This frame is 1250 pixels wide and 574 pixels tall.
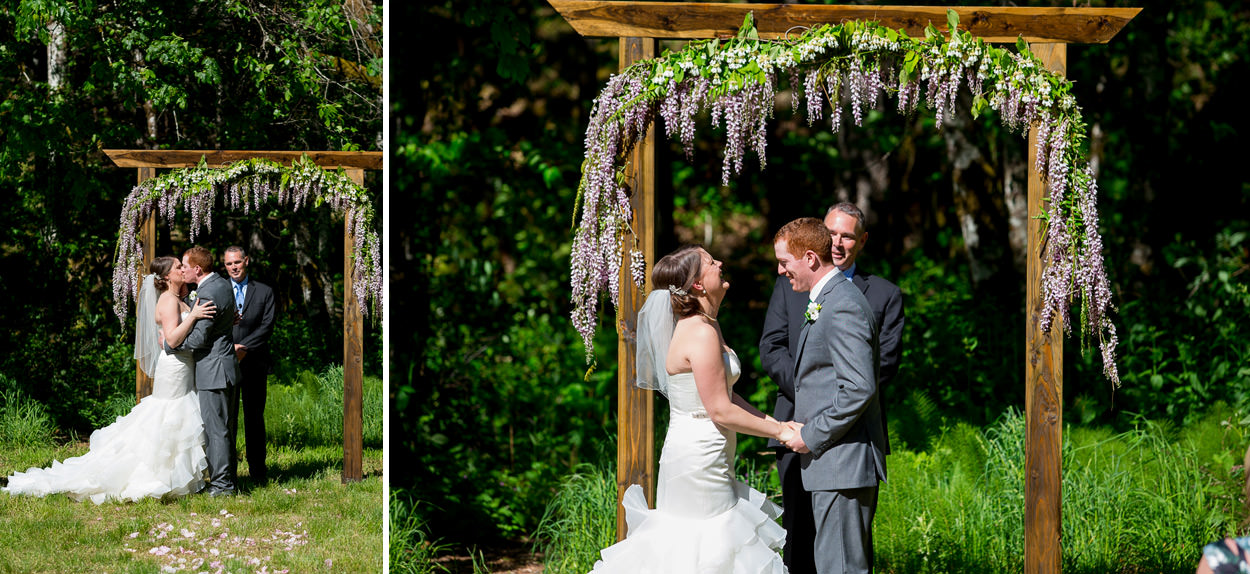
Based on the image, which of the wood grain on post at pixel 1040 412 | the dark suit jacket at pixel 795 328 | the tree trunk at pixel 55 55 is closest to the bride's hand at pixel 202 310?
the tree trunk at pixel 55 55

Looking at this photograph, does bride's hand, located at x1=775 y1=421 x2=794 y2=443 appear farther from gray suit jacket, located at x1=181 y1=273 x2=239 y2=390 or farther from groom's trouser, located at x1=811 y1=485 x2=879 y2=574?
gray suit jacket, located at x1=181 y1=273 x2=239 y2=390

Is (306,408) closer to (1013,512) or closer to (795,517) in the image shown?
(795,517)

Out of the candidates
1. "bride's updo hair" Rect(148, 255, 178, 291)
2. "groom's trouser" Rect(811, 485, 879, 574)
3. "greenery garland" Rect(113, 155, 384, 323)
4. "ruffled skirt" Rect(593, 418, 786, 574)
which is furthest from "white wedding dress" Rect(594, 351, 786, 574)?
"bride's updo hair" Rect(148, 255, 178, 291)

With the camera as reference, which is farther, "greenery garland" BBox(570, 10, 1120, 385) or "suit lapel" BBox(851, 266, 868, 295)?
"suit lapel" BBox(851, 266, 868, 295)

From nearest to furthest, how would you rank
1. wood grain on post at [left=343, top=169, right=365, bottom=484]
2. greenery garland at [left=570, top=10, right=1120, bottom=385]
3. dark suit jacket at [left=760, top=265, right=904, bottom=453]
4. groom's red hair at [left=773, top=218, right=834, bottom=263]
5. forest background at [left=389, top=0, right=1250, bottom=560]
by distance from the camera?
groom's red hair at [left=773, top=218, right=834, bottom=263] < greenery garland at [left=570, top=10, right=1120, bottom=385] < dark suit jacket at [left=760, top=265, right=904, bottom=453] < wood grain on post at [left=343, top=169, right=365, bottom=484] < forest background at [left=389, top=0, right=1250, bottom=560]

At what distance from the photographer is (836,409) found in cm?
341

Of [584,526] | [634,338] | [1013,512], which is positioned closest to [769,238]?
[1013,512]

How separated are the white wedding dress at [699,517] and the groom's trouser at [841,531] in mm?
164

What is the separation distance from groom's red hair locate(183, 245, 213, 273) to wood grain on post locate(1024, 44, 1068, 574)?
11.0ft

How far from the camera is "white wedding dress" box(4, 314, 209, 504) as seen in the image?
4.31 meters

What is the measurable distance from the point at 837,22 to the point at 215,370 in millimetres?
3044

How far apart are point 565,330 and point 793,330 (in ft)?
9.50

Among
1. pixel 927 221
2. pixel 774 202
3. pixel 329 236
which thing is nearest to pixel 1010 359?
pixel 927 221

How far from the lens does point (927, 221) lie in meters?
7.42
